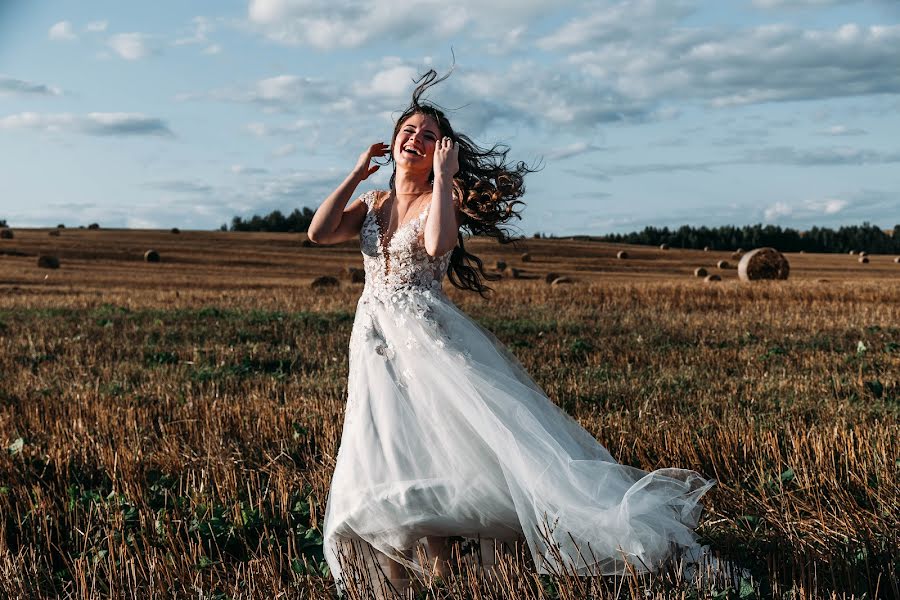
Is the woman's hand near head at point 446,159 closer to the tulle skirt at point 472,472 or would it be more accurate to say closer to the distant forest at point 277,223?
the tulle skirt at point 472,472

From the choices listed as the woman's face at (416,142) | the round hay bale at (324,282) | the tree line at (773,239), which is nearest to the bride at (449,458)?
the woman's face at (416,142)

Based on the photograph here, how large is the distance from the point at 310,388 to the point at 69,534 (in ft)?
13.9

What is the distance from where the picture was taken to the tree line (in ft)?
300

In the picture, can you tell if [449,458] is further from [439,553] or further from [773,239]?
[773,239]

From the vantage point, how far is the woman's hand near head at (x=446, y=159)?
4.09 m

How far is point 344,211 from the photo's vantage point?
455 centimetres

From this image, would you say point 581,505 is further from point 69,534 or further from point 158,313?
point 158,313

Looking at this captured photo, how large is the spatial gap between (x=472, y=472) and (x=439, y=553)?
1.36ft

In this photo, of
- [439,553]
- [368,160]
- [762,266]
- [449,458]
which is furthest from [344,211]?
[762,266]

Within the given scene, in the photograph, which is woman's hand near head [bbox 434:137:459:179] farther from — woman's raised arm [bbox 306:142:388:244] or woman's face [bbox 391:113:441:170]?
woman's raised arm [bbox 306:142:388:244]

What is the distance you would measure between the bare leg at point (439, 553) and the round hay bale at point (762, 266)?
1297 inches

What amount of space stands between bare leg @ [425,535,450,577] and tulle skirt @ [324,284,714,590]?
0.08 metres

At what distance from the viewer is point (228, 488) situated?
5.21m

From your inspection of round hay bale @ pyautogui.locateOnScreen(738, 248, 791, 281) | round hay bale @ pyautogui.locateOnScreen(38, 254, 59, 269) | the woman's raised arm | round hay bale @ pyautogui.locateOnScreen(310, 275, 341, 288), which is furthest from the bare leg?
round hay bale @ pyautogui.locateOnScreen(38, 254, 59, 269)
